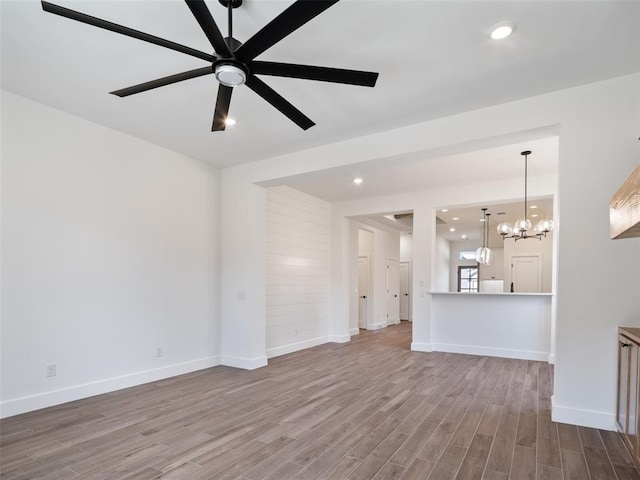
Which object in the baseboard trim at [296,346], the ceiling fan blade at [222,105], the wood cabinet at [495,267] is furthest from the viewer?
the wood cabinet at [495,267]

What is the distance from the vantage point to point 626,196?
4.80 ft

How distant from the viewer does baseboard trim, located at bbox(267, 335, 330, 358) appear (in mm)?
6008

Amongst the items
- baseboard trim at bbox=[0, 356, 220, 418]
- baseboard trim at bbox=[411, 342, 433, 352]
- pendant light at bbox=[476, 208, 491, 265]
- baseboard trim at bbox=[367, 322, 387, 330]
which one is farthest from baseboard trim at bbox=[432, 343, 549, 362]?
baseboard trim at bbox=[0, 356, 220, 418]

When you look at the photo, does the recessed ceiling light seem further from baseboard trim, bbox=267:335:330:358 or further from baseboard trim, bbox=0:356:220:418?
baseboard trim, bbox=267:335:330:358

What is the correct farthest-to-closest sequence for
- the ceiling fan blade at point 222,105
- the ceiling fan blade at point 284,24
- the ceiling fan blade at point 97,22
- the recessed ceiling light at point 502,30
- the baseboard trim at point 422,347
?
the baseboard trim at point 422,347 → the ceiling fan blade at point 222,105 → the recessed ceiling light at point 502,30 → the ceiling fan blade at point 97,22 → the ceiling fan blade at point 284,24

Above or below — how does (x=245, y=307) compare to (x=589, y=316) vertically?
below

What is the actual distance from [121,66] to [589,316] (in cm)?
446

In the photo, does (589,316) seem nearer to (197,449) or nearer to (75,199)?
(197,449)

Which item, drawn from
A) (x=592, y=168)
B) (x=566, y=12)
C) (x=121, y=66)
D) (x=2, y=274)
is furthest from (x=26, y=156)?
(x=592, y=168)

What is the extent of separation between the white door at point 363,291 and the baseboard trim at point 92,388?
16.3 feet

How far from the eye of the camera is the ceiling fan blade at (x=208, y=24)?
1721mm

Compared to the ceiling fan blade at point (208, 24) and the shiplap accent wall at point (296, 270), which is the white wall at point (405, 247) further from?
the ceiling fan blade at point (208, 24)

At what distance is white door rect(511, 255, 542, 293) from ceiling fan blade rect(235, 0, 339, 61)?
10169mm

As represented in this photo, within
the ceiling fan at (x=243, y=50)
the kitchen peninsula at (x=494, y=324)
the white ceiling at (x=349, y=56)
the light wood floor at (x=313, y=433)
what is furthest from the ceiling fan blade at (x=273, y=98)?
the kitchen peninsula at (x=494, y=324)
